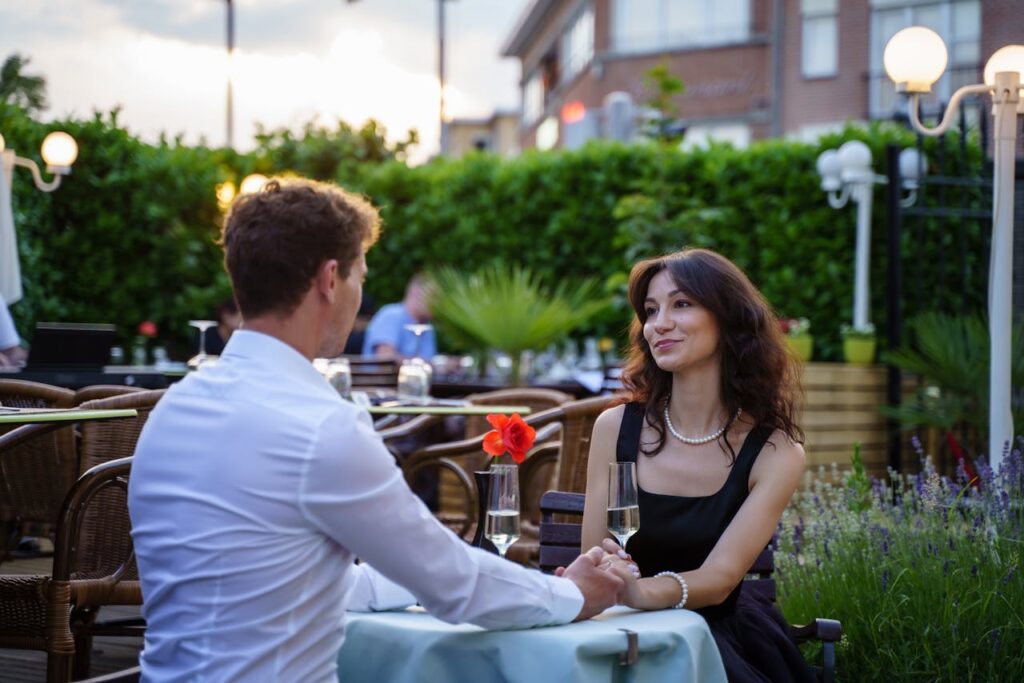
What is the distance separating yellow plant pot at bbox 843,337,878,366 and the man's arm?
28.7 ft

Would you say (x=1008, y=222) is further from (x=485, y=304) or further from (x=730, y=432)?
(x=485, y=304)

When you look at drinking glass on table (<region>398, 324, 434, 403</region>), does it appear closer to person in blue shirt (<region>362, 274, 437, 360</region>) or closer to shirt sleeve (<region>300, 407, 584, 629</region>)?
person in blue shirt (<region>362, 274, 437, 360</region>)

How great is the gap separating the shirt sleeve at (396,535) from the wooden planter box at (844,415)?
7.63 metres

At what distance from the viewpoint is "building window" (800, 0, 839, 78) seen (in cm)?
2355

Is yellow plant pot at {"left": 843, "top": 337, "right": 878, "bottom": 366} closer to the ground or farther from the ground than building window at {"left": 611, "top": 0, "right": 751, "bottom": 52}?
closer to the ground

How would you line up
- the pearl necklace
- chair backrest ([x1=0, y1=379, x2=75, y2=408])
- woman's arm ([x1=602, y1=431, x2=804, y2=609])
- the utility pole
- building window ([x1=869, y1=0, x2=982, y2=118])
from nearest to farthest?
woman's arm ([x1=602, y1=431, x2=804, y2=609])
the pearl necklace
chair backrest ([x1=0, y1=379, x2=75, y2=408])
the utility pole
building window ([x1=869, y1=0, x2=982, y2=118])

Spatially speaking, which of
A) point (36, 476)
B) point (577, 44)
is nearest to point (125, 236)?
point (36, 476)

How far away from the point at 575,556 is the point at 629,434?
1.12 ft

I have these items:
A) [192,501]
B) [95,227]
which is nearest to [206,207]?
[95,227]

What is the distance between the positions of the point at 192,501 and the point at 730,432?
1586 millimetres

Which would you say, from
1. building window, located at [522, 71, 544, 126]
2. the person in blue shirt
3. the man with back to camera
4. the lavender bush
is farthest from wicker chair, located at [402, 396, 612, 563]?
building window, located at [522, 71, 544, 126]

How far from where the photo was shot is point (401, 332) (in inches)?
392

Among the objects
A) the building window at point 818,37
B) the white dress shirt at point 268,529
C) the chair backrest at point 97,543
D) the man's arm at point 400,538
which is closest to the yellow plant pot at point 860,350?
the chair backrest at point 97,543

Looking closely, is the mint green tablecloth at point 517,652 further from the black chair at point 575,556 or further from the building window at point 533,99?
the building window at point 533,99
